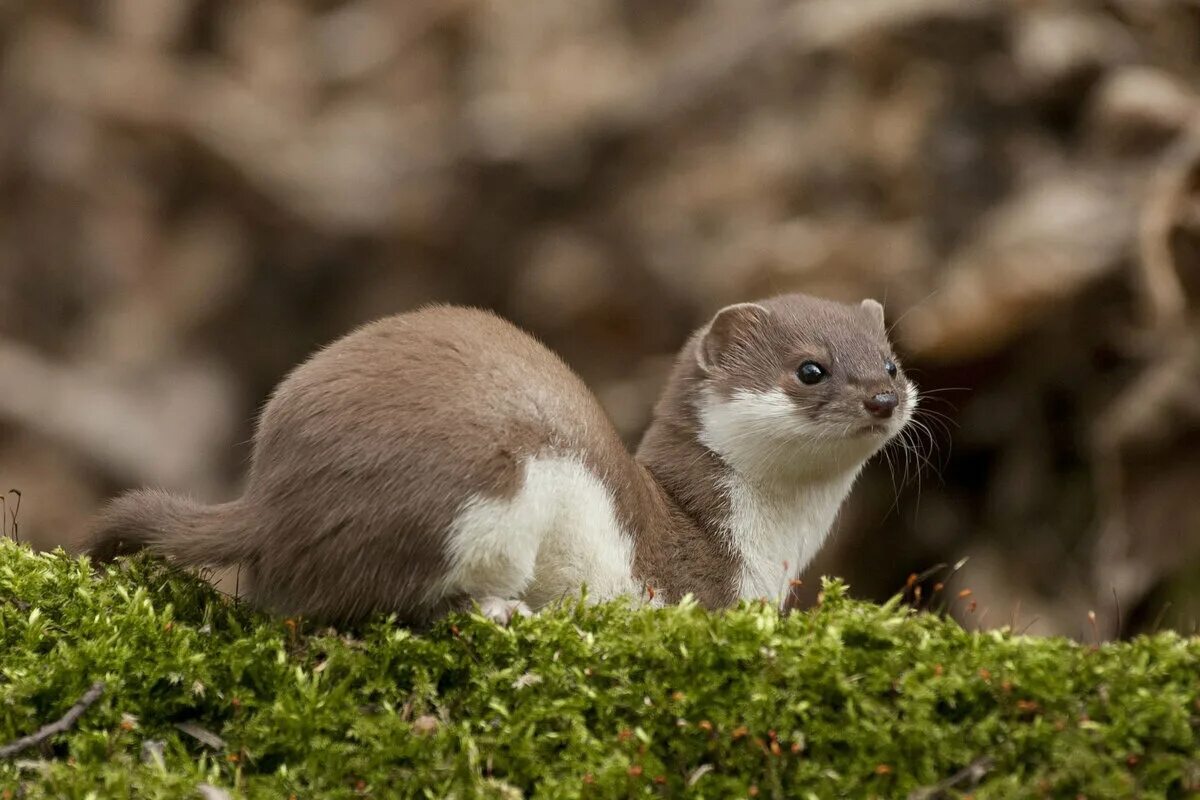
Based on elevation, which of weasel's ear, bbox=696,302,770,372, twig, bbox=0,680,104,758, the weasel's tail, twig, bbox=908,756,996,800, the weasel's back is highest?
weasel's ear, bbox=696,302,770,372

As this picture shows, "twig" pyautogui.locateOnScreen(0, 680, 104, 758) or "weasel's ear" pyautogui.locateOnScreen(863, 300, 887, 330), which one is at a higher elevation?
"weasel's ear" pyautogui.locateOnScreen(863, 300, 887, 330)

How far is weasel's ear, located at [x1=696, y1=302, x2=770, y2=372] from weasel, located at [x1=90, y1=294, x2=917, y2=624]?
0.02 m

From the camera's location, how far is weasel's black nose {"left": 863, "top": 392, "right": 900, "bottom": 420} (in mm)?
5590

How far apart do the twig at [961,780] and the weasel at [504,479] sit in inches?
60.7

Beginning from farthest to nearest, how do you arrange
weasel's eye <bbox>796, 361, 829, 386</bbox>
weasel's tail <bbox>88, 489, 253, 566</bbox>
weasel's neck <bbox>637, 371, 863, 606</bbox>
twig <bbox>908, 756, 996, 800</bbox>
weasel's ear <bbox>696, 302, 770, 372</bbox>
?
weasel's ear <bbox>696, 302, 770, 372</bbox> → weasel's eye <bbox>796, 361, 829, 386</bbox> → weasel's neck <bbox>637, 371, 863, 606</bbox> → weasel's tail <bbox>88, 489, 253, 566</bbox> → twig <bbox>908, 756, 996, 800</bbox>

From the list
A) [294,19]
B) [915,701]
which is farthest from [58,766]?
[294,19]

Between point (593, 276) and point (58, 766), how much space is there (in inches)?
478

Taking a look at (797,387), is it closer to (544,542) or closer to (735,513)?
(735,513)

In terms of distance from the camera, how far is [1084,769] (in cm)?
369

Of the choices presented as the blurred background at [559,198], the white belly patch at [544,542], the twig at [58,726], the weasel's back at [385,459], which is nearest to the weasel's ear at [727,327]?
the white belly patch at [544,542]

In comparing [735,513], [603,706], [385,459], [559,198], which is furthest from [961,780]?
[559,198]

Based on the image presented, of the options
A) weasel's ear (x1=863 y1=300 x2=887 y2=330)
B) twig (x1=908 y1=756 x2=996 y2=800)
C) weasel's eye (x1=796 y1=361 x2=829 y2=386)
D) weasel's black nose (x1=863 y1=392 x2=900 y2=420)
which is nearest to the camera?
twig (x1=908 y1=756 x2=996 y2=800)

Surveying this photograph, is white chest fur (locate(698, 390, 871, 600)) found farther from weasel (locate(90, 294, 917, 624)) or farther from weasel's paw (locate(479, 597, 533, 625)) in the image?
weasel's paw (locate(479, 597, 533, 625))

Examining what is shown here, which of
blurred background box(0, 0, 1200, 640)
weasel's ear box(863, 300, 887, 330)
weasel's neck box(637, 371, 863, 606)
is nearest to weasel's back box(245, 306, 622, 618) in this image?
weasel's neck box(637, 371, 863, 606)
